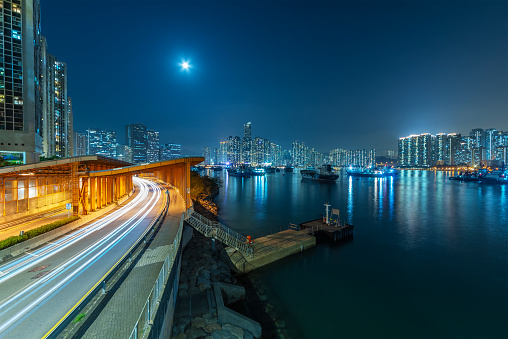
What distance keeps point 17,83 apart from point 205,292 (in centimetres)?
5407

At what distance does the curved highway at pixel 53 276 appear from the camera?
283 inches

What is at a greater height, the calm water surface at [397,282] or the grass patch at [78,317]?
the grass patch at [78,317]

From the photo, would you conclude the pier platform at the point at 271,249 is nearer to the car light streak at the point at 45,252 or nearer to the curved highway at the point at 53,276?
the curved highway at the point at 53,276

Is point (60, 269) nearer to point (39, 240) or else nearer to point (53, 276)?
point (53, 276)

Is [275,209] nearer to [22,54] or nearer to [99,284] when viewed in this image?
[99,284]

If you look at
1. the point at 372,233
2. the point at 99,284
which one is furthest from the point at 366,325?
the point at 372,233

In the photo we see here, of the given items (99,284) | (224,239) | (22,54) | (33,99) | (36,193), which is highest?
(22,54)

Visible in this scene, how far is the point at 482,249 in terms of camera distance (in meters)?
25.6

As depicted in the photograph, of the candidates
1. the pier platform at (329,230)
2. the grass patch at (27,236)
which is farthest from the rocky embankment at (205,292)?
the pier platform at (329,230)

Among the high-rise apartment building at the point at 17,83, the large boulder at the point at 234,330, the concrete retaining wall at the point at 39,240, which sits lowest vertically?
the large boulder at the point at 234,330

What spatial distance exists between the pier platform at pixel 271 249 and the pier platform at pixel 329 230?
1.70m

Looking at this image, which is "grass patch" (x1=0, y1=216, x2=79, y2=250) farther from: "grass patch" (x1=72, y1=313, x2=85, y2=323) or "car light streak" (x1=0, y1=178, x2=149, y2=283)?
"grass patch" (x1=72, y1=313, x2=85, y2=323)

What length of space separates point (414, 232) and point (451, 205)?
28618 mm

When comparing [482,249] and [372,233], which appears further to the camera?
[372,233]
